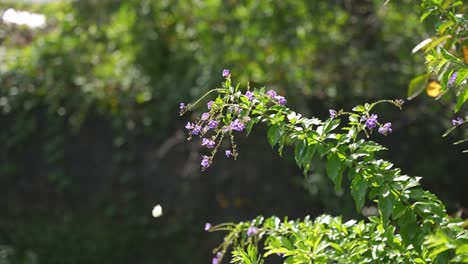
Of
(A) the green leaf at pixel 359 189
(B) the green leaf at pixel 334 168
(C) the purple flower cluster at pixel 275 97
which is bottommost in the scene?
(A) the green leaf at pixel 359 189

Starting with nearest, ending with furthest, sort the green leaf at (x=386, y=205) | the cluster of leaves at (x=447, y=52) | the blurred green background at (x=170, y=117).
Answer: the green leaf at (x=386, y=205) < the cluster of leaves at (x=447, y=52) < the blurred green background at (x=170, y=117)

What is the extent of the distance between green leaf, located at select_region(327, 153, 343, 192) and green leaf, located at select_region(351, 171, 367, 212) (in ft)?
0.12

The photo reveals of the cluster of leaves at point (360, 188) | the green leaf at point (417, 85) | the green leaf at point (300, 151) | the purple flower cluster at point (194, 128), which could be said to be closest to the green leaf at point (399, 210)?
the cluster of leaves at point (360, 188)

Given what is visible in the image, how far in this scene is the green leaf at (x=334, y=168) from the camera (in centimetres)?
183

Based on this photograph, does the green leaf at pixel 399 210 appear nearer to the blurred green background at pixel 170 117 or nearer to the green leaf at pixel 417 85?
the green leaf at pixel 417 85

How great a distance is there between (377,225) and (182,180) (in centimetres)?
256

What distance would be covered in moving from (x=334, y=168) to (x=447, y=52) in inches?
18.1

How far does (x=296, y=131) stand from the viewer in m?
1.88

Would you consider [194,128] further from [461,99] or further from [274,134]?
[461,99]

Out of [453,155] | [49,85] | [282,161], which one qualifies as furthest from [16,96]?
[453,155]

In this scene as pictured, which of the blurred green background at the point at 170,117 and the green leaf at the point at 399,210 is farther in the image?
the blurred green background at the point at 170,117

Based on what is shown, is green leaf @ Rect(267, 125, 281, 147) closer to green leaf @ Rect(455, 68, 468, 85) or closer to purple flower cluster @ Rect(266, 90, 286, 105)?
purple flower cluster @ Rect(266, 90, 286, 105)

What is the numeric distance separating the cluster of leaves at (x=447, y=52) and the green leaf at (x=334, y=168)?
1.11 ft

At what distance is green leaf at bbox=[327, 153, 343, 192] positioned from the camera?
1.83 meters
